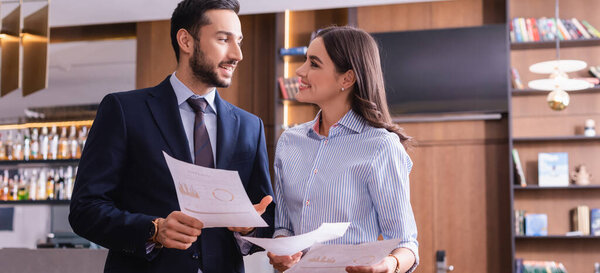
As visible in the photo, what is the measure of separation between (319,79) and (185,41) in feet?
1.40

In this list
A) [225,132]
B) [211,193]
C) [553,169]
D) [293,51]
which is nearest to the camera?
[211,193]

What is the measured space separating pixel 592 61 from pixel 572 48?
21cm

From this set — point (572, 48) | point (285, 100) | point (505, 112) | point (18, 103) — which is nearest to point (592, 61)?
point (572, 48)

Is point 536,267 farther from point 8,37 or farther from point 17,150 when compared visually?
point 17,150

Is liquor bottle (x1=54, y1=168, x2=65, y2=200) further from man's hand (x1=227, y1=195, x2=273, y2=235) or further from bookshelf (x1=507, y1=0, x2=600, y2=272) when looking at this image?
man's hand (x1=227, y1=195, x2=273, y2=235)

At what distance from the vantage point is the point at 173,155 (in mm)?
1713

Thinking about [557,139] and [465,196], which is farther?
[465,196]

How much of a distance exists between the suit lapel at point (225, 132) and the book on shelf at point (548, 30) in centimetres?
454

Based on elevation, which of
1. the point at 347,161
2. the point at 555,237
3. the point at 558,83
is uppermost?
the point at 558,83

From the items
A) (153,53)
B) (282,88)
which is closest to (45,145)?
(153,53)

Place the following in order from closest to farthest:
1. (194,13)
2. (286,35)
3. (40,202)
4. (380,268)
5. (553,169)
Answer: (380,268) < (194,13) < (553,169) < (286,35) < (40,202)

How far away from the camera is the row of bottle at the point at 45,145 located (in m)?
6.69

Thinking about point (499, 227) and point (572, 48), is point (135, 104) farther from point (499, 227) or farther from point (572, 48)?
point (572, 48)

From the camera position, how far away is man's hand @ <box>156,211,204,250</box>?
56.7 inches
